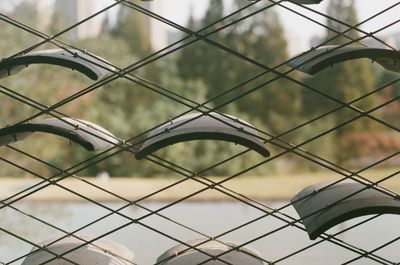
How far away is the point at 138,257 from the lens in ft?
15.3

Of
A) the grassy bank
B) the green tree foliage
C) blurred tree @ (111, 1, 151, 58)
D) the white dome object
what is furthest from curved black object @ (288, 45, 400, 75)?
blurred tree @ (111, 1, 151, 58)

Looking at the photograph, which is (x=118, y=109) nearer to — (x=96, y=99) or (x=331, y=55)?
(x=96, y=99)

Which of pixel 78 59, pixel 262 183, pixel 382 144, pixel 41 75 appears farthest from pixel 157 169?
pixel 78 59

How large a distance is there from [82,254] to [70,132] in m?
0.44

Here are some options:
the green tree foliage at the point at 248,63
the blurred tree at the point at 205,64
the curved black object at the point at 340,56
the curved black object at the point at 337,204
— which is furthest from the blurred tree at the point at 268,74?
the curved black object at the point at 340,56

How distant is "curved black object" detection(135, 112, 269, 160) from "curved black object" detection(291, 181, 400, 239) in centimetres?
24

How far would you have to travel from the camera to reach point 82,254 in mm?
1963

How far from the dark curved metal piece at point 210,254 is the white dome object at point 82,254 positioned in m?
0.15

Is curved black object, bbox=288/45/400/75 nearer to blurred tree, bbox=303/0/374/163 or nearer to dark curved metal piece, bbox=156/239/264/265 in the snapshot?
dark curved metal piece, bbox=156/239/264/265

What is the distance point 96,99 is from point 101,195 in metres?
1.52

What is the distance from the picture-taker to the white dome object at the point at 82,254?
6.25 ft

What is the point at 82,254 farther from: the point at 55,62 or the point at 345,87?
the point at 345,87

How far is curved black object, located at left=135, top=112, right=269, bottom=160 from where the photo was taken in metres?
1.69

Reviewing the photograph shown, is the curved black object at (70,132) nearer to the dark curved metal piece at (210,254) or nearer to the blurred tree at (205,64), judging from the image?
the dark curved metal piece at (210,254)
